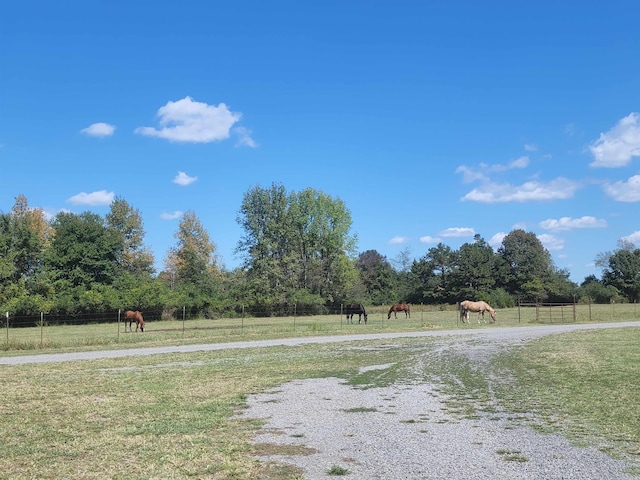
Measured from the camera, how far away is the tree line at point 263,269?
60.8 metres

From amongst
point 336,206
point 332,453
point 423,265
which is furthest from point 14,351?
point 423,265

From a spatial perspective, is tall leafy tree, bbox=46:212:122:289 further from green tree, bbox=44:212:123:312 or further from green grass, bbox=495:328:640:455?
green grass, bbox=495:328:640:455

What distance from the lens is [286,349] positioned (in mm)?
23406

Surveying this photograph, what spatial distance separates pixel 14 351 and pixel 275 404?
18.1 metres

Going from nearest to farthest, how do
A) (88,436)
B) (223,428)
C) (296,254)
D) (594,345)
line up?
(88,436)
(223,428)
(594,345)
(296,254)

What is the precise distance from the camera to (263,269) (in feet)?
252

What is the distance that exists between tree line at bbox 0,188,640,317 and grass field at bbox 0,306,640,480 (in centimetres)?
4281

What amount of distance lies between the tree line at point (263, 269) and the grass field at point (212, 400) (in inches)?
1685

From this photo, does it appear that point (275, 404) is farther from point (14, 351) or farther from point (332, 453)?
point (14, 351)

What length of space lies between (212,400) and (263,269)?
65939mm

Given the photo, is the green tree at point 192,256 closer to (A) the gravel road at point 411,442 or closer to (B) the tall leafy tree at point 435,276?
(B) the tall leafy tree at point 435,276

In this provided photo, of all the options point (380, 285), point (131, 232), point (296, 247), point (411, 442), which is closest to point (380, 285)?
point (380, 285)

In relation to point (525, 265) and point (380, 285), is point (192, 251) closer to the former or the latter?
point (380, 285)

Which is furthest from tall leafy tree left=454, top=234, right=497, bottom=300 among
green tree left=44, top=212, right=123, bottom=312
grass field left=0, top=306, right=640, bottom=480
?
grass field left=0, top=306, right=640, bottom=480
